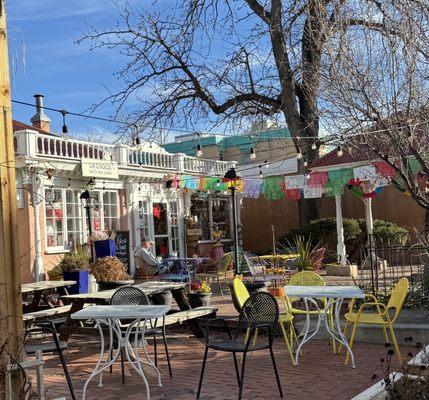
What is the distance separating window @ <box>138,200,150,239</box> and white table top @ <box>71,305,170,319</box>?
1270 cm

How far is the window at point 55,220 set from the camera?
1522 centimetres

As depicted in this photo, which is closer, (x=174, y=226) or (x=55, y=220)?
(x=55, y=220)

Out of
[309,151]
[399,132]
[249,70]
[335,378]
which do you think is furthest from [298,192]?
[335,378]

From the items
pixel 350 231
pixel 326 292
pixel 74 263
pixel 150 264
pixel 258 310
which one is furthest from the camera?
pixel 350 231

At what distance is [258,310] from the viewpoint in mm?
5484

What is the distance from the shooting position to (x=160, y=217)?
19.6 meters

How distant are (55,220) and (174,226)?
5335 mm

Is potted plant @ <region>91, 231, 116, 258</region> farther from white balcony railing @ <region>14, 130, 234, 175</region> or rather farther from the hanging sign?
the hanging sign

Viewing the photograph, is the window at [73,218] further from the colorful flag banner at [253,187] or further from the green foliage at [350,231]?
the green foliage at [350,231]

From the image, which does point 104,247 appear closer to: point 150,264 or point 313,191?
point 150,264

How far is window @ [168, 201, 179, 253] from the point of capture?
19.9m

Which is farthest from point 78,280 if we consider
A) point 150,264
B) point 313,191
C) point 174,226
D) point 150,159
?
point 174,226

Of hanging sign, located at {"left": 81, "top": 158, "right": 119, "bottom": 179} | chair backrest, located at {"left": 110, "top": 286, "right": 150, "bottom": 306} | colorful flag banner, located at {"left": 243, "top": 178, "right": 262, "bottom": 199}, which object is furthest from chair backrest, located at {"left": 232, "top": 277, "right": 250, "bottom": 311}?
colorful flag banner, located at {"left": 243, "top": 178, "right": 262, "bottom": 199}

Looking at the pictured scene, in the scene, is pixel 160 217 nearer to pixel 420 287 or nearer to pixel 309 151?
pixel 309 151
